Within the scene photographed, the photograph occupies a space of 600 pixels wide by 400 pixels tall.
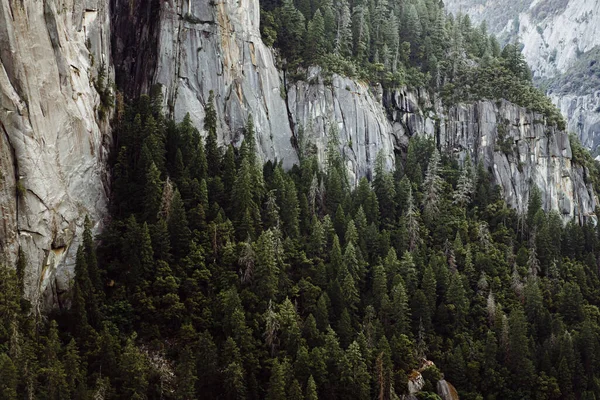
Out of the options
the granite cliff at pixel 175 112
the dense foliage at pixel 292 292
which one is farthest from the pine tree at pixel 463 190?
the granite cliff at pixel 175 112

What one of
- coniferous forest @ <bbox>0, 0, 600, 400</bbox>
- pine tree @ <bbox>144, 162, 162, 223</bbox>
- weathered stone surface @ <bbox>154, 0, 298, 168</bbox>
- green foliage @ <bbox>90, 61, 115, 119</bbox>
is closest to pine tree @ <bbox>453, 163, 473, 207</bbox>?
coniferous forest @ <bbox>0, 0, 600, 400</bbox>

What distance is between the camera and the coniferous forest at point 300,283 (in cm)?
7556

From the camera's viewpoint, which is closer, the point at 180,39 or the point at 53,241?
the point at 53,241

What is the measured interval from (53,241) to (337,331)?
3093 cm

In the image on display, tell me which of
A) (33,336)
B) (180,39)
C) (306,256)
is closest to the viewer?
(33,336)

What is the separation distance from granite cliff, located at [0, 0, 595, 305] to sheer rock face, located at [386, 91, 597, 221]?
Answer: 0.17 meters

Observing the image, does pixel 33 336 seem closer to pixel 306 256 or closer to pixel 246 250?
pixel 246 250

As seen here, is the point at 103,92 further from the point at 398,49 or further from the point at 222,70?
the point at 398,49

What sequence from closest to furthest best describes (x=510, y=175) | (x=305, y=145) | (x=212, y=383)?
(x=212, y=383) < (x=305, y=145) < (x=510, y=175)

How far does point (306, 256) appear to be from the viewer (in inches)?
3780

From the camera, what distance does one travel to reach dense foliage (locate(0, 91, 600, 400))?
75.1m

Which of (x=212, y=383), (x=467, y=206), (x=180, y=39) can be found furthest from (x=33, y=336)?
(x=467, y=206)

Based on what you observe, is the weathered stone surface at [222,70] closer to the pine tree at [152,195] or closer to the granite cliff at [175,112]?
the granite cliff at [175,112]

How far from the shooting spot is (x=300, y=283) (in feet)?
298
